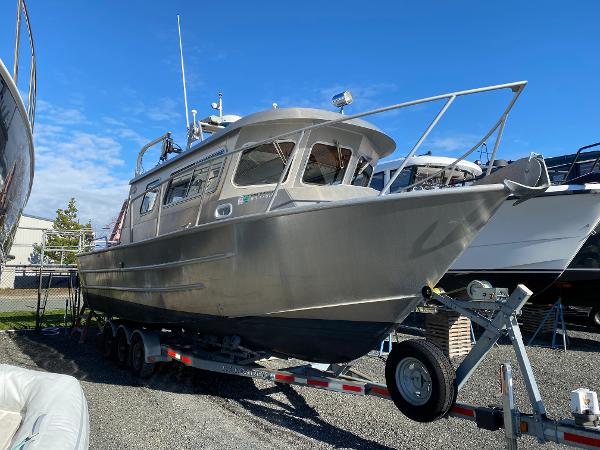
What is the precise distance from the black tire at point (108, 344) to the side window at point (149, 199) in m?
2.20

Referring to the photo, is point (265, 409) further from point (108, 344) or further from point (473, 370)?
point (108, 344)

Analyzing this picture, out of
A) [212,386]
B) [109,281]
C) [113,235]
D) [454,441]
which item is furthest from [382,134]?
[113,235]

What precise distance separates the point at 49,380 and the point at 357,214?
8.42ft

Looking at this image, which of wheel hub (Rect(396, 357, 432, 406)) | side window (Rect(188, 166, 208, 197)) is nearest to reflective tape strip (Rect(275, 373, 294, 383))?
wheel hub (Rect(396, 357, 432, 406))

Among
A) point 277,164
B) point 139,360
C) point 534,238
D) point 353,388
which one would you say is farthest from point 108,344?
point 534,238

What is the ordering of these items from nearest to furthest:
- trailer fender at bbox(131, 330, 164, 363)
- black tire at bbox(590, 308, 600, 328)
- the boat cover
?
1. the boat cover
2. trailer fender at bbox(131, 330, 164, 363)
3. black tire at bbox(590, 308, 600, 328)

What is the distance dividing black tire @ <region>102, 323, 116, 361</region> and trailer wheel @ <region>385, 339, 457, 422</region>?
17.1 feet

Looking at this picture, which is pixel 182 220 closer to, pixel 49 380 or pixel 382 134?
pixel 382 134

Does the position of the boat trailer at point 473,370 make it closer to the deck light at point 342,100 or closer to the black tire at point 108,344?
the black tire at point 108,344

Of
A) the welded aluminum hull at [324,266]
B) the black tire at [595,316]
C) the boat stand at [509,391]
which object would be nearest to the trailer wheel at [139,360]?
the welded aluminum hull at [324,266]

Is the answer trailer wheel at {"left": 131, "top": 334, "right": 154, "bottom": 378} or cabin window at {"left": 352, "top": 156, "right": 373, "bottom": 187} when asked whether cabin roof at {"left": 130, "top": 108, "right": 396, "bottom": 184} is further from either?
trailer wheel at {"left": 131, "top": 334, "right": 154, "bottom": 378}

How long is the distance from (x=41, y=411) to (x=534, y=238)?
8127mm

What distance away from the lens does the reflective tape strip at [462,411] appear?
3416 millimetres

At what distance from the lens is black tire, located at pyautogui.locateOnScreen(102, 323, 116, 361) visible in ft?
24.2
